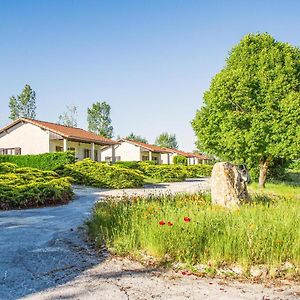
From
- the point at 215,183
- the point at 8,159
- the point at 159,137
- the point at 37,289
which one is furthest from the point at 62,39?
the point at 159,137

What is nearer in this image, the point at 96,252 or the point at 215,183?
the point at 96,252

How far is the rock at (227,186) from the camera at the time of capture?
30.8 ft

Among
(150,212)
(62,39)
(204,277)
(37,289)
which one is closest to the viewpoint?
(37,289)

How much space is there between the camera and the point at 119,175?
71.1 ft

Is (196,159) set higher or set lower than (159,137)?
lower

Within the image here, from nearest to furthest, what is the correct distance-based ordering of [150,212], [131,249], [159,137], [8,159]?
1. [131,249]
2. [150,212]
3. [8,159]
4. [159,137]

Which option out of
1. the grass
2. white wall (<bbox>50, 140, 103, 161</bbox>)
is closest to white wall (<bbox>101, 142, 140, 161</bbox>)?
white wall (<bbox>50, 140, 103, 161</bbox>)

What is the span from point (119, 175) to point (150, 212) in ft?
47.9

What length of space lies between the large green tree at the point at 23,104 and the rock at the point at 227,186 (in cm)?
6410

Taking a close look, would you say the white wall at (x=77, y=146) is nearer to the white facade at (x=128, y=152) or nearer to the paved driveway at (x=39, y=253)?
the white facade at (x=128, y=152)

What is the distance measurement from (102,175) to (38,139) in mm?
12684

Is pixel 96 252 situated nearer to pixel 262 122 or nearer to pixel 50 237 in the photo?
pixel 50 237

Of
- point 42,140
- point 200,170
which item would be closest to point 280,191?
point 42,140

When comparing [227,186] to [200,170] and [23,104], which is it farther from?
[23,104]
